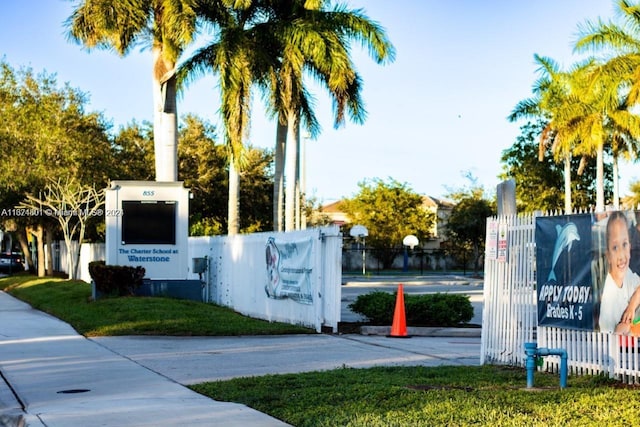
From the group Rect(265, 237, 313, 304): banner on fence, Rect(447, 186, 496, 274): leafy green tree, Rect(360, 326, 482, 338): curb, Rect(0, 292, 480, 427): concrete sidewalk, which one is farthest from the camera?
Rect(447, 186, 496, 274): leafy green tree

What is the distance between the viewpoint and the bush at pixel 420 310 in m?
20.5

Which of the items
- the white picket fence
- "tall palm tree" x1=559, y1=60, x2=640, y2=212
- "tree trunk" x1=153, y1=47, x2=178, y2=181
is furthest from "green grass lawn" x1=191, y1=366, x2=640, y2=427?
"tall palm tree" x1=559, y1=60, x2=640, y2=212

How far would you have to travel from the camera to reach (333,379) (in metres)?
11.8

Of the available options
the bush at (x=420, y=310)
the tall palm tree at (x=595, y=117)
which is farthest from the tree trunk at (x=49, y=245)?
the bush at (x=420, y=310)

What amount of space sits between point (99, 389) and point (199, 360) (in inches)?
126

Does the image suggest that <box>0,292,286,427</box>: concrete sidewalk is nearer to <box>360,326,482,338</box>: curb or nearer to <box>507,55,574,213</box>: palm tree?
<box>360,326,482,338</box>: curb

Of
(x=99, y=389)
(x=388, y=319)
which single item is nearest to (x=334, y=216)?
(x=388, y=319)

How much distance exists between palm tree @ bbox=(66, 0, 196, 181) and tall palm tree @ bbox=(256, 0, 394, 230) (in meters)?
3.01

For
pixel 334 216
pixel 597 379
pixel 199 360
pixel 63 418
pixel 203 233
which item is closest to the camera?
pixel 63 418

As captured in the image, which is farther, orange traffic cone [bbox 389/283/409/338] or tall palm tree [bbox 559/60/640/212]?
tall palm tree [bbox 559/60/640/212]

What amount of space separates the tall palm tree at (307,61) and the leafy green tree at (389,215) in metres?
46.2

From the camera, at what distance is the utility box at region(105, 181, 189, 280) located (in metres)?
27.4

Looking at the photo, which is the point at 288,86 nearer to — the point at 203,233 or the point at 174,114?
the point at 174,114

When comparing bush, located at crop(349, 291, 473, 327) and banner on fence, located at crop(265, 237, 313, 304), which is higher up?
banner on fence, located at crop(265, 237, 313, 304)
